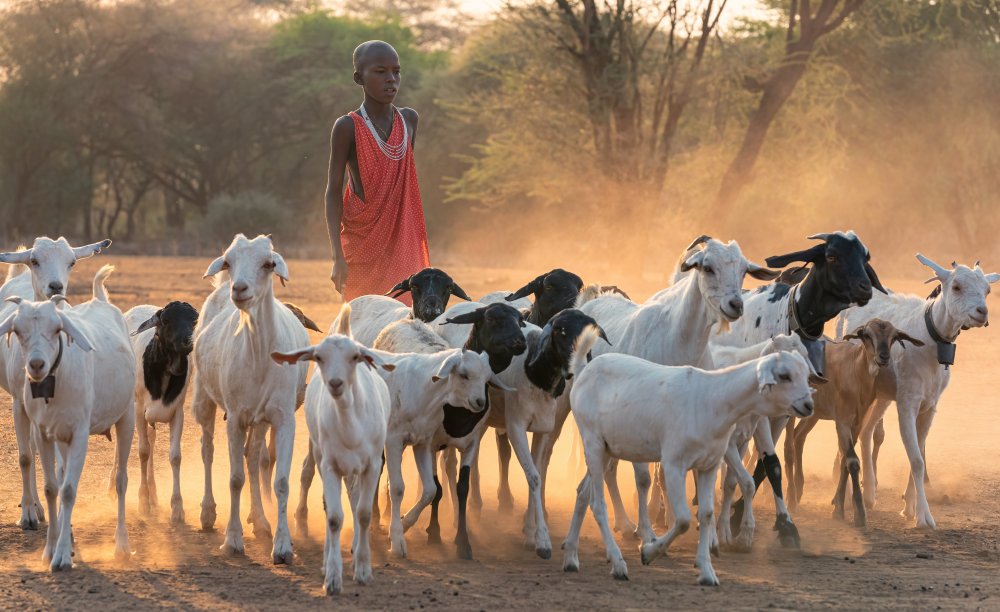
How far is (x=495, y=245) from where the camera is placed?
45.4 metres

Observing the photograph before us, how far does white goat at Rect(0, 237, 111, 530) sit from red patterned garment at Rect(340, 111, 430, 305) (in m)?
1.71

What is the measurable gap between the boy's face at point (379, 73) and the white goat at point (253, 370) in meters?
1.83

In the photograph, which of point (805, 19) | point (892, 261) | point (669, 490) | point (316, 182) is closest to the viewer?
point (669, 490)

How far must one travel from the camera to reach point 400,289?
10109 millimetres

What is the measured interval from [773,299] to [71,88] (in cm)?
3618

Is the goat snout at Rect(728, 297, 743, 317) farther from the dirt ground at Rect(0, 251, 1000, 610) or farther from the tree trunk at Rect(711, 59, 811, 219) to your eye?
the tree trunk at Rect(711, 59, 811, 219)

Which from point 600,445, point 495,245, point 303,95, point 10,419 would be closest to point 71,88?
point 303,95

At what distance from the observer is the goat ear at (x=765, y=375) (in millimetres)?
7465

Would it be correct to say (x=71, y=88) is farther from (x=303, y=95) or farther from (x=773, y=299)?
(x=773, y=299)

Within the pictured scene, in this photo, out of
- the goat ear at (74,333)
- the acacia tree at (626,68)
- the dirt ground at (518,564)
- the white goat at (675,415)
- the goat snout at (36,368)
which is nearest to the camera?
the dirt ground at (518,564)

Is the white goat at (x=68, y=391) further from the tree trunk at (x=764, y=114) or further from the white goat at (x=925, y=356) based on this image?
the tree trunk at (x=764, y=114)

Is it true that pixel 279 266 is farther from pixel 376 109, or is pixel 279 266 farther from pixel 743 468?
pixel 743 468

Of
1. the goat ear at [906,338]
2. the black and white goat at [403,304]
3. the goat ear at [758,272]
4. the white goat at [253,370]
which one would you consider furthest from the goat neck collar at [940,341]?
the white goat at [253,370]

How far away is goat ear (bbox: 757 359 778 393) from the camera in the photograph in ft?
24.5
